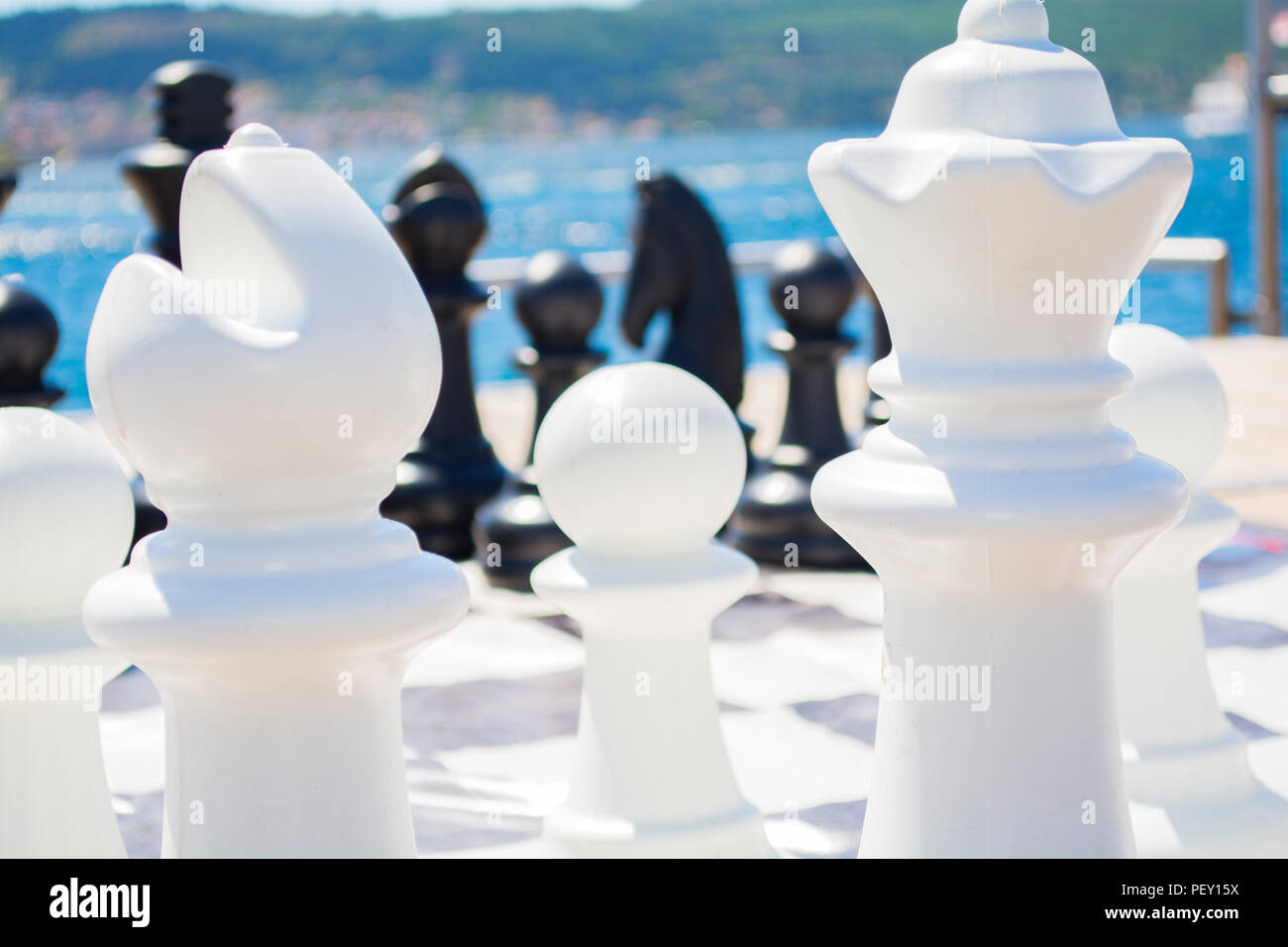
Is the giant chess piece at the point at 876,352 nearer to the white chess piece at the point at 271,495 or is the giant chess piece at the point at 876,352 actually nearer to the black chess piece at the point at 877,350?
the black chess piece at the point at 877,350

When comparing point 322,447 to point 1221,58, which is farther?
point 1221,58

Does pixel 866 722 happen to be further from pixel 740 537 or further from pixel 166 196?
pixel 166 196

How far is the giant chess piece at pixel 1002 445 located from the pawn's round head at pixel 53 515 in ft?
2.23

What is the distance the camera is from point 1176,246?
6941 mm

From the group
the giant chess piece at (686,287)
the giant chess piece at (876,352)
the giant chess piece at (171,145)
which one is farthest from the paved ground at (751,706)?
the giant chess piece at (171,145)

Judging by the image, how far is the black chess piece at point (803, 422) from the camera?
3.16 meters

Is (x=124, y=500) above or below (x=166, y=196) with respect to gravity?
below

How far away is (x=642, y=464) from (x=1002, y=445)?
452 mm

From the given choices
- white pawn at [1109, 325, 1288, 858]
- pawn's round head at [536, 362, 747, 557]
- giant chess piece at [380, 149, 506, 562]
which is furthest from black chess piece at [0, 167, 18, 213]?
white pawn at [1109, 325, 1288, 858]

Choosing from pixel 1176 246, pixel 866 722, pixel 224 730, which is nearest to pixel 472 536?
pixel 866 722

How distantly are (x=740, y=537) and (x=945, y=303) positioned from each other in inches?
77.3

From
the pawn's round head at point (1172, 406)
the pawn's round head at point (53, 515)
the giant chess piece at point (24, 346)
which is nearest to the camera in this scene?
the pawn's round head at point (53, 515)

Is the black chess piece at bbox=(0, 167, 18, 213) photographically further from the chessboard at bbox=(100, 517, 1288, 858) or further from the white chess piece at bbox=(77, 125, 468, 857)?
the white chess piece at bbox=(77, 125, 468, 857)

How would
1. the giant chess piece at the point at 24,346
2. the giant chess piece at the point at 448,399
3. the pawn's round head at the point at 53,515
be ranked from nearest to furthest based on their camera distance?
1. the pawn's round head at the point at 53,515
2. the giant chess piece at the point at 24,346
3. the giant chess piece at the point at 448,399
